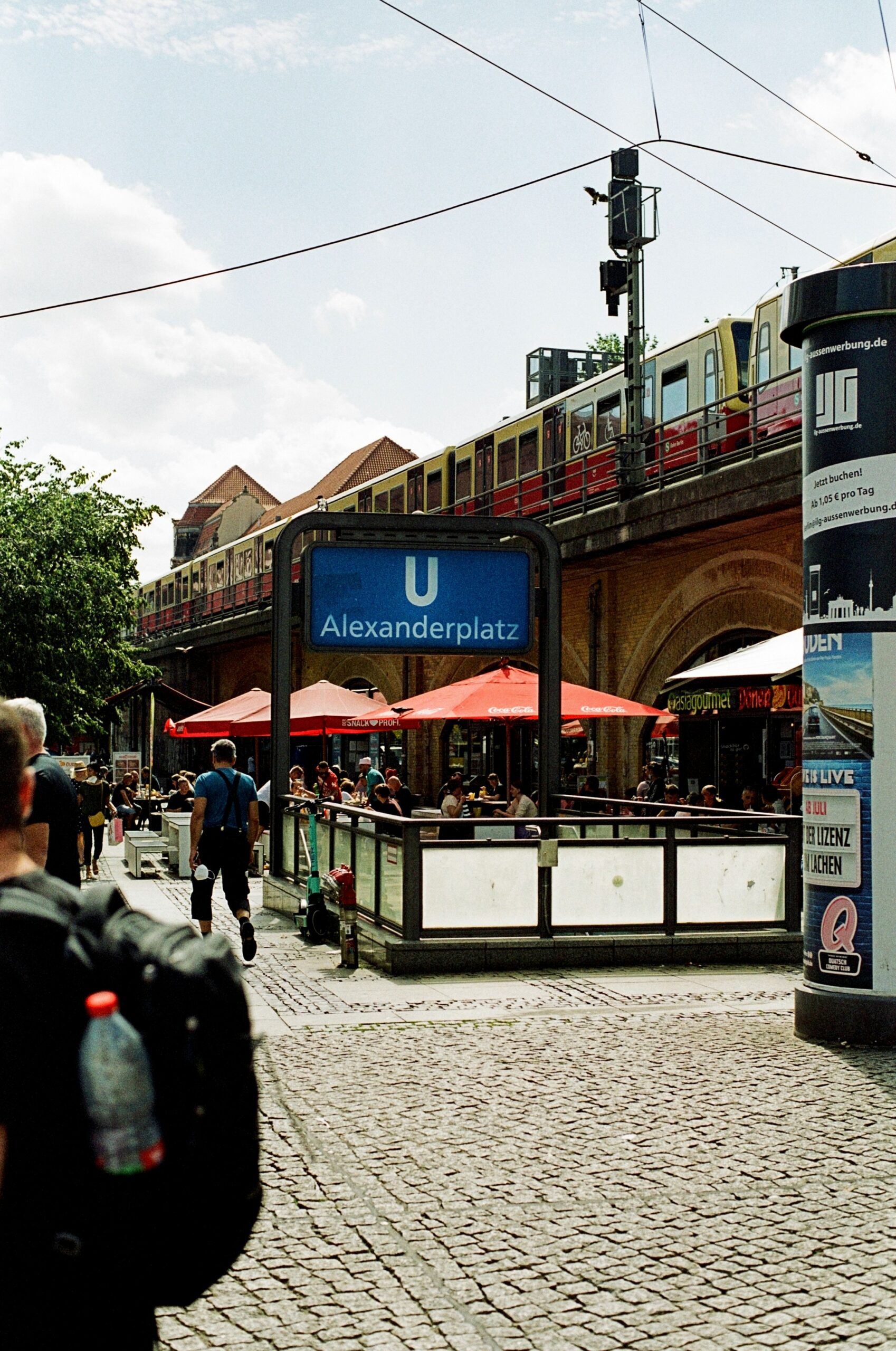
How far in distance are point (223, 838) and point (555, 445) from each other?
613 inches

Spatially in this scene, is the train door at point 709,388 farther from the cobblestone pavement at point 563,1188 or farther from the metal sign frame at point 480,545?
the cobblestone pavement at point 563,1188

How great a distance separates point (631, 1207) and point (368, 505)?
2994 centimetres

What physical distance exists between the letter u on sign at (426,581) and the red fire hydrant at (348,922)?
3636 millimetres

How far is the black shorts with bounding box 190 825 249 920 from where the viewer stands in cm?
1058

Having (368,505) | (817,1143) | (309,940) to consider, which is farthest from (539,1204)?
(368,505)

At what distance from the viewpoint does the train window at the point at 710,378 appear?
822 inches

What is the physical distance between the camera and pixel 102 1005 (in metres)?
2.17

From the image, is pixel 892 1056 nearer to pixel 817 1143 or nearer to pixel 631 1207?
pixel 817 1143

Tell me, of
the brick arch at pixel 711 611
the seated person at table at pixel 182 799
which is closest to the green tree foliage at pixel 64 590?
the seated person at table at pixel 182 799

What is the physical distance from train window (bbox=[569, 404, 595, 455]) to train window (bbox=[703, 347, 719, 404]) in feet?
9.74

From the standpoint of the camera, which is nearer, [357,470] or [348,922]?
[348,922]

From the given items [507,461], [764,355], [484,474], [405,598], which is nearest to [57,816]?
[405,598]

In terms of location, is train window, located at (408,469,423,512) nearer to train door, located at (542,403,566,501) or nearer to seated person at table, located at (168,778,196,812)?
train door, located at (542,403,566,501)

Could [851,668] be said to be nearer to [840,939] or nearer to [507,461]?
[840,939]
